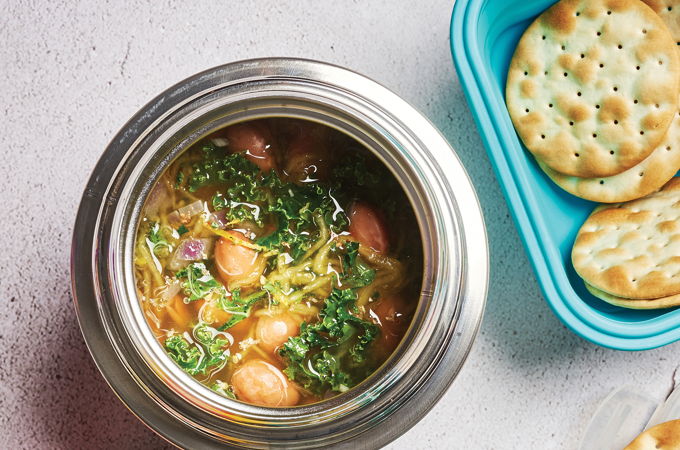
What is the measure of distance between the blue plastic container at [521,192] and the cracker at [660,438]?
0.20 metres

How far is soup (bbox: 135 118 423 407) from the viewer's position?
83 cm

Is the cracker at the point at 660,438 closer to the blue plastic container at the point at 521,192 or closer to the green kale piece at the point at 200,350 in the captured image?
the blue plastic container at the point at 521,192

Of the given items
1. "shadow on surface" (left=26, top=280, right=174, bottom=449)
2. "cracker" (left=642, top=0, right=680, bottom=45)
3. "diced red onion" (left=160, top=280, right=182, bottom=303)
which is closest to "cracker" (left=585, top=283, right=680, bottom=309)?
"cracker" (left=642, top=0, right=680, bottom=45)

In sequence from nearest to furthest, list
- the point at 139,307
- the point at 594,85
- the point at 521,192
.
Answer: the point at 139,307
the point at 521,192
the point at 594,85

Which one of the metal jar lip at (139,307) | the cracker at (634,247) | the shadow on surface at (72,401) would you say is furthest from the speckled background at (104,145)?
the metal jar lip at (139,307)

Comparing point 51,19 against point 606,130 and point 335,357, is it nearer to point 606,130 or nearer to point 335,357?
point 335,357

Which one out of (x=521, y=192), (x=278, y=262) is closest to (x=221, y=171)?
(x=278, y=262)

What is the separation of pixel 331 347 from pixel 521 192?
35cm

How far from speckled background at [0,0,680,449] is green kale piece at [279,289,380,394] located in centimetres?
29

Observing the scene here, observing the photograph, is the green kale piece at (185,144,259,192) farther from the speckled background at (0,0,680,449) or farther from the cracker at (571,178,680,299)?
the cracker at (571,178,680,299)

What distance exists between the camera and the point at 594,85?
1.05 meters

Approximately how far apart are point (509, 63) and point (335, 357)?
570 mm

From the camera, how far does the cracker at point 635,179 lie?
3.45 ft

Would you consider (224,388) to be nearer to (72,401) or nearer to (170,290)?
(170,290)
